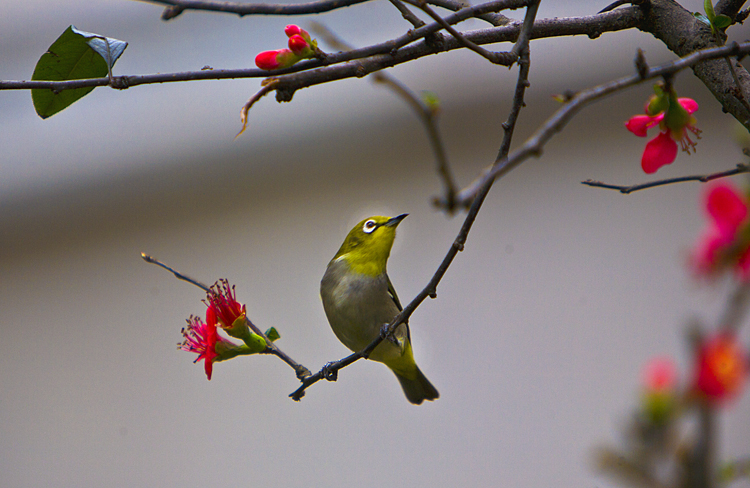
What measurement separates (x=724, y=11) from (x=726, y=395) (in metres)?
0.80

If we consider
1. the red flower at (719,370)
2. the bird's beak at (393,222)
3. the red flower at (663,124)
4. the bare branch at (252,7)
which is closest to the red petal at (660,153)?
the red flower at (663,124)

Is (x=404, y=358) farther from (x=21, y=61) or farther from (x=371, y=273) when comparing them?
(x=21, y=61)

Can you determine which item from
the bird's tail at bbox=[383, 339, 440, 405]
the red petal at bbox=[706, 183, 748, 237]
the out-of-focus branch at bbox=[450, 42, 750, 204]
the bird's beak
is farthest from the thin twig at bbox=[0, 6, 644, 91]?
the bird's tail at bbox=[383, 339, 440, 405]

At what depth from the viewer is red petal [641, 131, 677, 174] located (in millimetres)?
703

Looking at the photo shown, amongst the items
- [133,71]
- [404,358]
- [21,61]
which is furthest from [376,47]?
[21,61]

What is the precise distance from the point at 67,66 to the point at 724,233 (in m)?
0.87

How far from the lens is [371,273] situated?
53.6 inches

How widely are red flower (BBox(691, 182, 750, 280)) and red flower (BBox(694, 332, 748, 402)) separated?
0.36 feet

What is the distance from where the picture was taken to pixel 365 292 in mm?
1328

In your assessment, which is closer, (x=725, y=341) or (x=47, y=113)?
A: (x=725, y=341)

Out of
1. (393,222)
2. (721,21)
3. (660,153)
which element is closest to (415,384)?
(393,222)

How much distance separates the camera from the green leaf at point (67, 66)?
808 millimetres

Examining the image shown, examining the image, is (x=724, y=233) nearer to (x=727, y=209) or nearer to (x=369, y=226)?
(x=727, y=209)

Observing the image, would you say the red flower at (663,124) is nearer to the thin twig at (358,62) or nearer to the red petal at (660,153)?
the red petal at (660,153)
